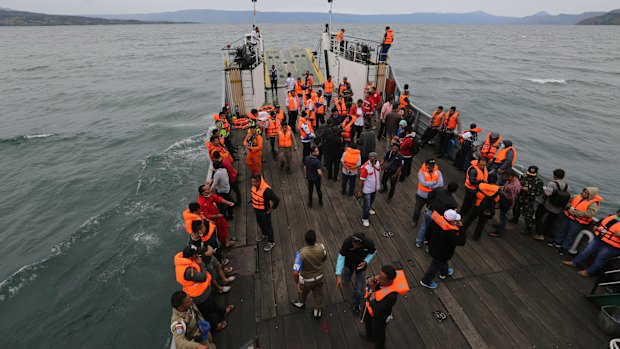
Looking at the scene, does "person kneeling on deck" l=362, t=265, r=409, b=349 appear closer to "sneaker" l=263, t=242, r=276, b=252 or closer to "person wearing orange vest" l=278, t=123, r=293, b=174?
"sneaker" l=263, t=242, r=276, b=252

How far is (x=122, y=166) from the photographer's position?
1842 centimetres

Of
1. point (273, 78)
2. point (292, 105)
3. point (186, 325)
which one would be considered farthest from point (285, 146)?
point (273, 78)

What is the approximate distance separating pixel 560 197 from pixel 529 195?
23.5 inches

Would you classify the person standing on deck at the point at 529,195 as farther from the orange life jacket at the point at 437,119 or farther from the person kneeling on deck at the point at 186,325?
the person kneeling on deck at the point at 186,325

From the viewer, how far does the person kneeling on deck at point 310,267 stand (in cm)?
451

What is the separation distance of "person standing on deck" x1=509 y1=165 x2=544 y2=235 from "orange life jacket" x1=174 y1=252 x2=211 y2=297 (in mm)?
7002

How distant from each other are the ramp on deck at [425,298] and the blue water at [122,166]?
3.76 meters

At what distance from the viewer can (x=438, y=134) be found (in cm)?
1105

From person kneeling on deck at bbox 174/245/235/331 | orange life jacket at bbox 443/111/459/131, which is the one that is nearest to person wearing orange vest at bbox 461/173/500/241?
orange life jacket at bbox 443/111/459/131

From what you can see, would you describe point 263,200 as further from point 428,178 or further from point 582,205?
point 582,205

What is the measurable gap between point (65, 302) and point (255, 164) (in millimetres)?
7048

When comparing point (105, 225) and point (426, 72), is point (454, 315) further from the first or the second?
point (426, 72)

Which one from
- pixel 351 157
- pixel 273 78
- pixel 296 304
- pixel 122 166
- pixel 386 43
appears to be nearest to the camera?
pixel 296 304

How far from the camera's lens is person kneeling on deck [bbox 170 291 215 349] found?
3852 mm
